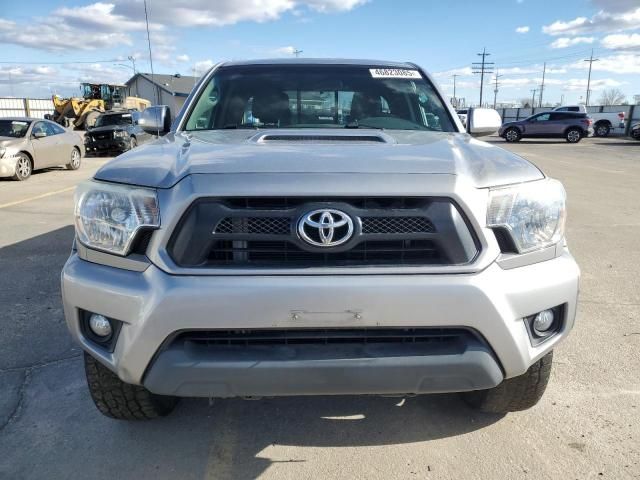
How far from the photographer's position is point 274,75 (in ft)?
12.2

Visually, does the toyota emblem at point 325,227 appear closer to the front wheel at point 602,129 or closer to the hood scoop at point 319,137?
the hood scoop at point 319,137

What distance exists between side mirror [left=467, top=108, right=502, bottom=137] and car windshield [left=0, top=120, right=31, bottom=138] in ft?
42.2

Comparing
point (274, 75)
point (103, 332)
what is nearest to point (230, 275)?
point (103, 332)

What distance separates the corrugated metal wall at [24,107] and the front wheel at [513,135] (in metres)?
34.8

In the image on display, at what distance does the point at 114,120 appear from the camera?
1980 cm

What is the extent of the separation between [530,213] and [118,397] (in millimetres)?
2013

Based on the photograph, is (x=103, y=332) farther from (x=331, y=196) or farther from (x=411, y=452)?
(x=411, y=452)

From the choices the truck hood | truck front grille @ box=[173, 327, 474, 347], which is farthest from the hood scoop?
truck front grille @ box=[173, 327, 474, 347]

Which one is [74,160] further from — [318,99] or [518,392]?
[518,392]

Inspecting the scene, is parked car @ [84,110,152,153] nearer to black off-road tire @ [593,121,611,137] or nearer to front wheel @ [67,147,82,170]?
front wheel @ [67,147,82,170]

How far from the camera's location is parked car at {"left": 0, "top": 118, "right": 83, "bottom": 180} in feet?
40.9

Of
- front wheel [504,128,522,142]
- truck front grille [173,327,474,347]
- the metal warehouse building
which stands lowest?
front wheel [504,128,522,142]

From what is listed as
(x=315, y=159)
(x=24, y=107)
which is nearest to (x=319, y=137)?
(x=315, y=159)

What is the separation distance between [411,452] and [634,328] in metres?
2.33
